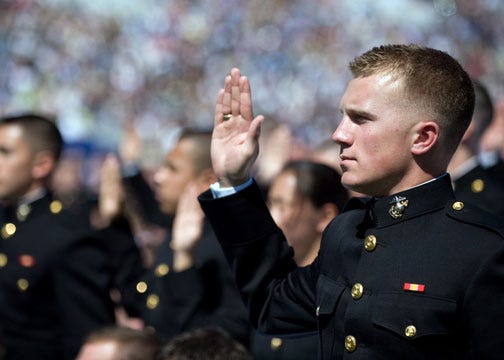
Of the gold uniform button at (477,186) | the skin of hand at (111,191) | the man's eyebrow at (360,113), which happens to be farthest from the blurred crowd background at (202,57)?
the man's eyebrow at (360,113)

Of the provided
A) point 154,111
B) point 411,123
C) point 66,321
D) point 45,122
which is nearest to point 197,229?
point 66,321

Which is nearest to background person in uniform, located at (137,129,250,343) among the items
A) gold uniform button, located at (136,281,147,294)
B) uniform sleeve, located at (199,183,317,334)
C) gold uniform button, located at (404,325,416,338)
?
gold uniform button, located at (136,281,147,294)

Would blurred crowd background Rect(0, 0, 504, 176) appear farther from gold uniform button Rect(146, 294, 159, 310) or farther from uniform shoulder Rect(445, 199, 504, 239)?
uniform shoulder Rect(445, 199, 504, 239)

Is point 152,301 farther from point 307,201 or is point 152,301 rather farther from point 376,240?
point 376,240

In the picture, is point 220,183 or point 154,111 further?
point 154,111

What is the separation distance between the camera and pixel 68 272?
6555mm

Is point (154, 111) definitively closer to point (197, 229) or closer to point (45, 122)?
point (45, 122)

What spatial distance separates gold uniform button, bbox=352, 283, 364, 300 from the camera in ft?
9.43

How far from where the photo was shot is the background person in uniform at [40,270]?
649cm

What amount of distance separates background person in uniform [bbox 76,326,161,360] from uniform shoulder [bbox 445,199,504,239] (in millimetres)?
1863

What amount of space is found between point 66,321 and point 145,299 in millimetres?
498

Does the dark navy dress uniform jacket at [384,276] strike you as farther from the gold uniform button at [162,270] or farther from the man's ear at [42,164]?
the man's ear at [42,164]

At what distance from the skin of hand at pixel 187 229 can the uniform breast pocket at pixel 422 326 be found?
10.6 ft

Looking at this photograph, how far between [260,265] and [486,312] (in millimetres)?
724
